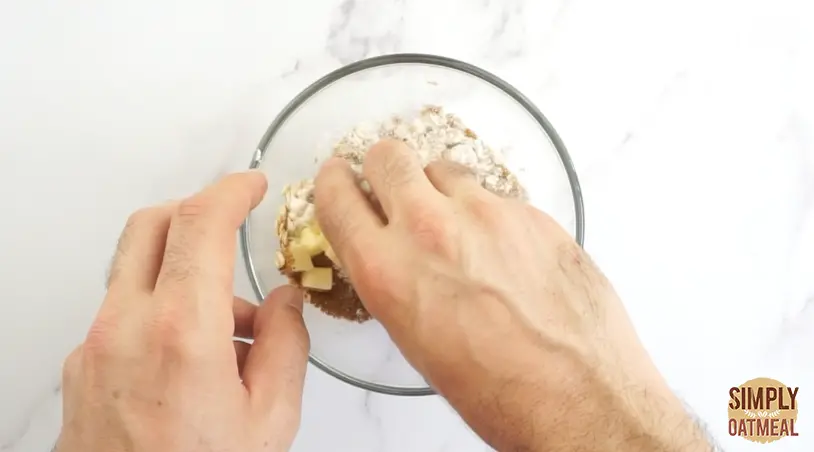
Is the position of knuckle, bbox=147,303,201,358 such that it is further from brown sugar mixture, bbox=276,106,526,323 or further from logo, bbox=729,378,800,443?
logo, bbox=729,378,800,443

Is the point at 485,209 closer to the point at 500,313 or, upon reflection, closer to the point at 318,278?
the point at 500,313

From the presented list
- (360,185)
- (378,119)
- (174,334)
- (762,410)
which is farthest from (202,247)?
(762,410)

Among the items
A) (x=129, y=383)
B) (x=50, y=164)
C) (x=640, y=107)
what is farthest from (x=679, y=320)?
(x=50, y=164)

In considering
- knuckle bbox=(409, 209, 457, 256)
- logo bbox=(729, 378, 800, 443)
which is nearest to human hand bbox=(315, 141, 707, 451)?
knuckle bbox=(409, 209, 457, 256)

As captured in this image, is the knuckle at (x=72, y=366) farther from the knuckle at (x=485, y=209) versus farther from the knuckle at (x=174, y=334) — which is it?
the knuckle at (x=485, y=209)

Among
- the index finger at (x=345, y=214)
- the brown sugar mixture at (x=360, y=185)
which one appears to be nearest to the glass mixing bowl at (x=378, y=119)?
the brown sugar mixture at (x=360, y=185)
